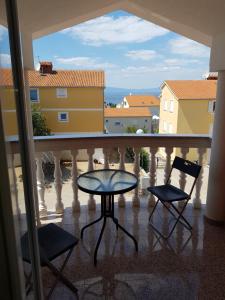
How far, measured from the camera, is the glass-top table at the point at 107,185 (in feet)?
7.52

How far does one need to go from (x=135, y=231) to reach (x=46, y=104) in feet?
55.1

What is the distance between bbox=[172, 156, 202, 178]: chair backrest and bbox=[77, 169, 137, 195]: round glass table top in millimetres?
643

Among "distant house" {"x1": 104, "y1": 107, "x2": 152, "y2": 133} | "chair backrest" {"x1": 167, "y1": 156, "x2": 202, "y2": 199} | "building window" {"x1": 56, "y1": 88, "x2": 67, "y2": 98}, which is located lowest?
"distant house" {"x1": 104, "y1": 107, "x2": 152, "y2": 133}

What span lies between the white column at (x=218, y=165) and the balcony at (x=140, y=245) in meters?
0.19

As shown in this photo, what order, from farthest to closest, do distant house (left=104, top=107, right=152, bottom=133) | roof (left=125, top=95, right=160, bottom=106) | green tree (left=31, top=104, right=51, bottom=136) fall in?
1. roof (left=125, top=95, right=160, bottom=106)
2. distant house (left=104, top=107, right=152, bottom=133)
3. green tree (left=31, top=104, right=51, bottom=136)

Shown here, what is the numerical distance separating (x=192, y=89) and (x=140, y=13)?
17228mm

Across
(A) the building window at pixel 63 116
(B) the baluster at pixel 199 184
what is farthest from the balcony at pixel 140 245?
(A) the building window at pixel 63 116

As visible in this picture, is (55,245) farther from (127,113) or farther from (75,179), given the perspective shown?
(127,113)

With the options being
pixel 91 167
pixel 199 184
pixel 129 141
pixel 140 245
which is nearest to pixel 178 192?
pixel 199 184

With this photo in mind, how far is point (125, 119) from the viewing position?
2806cm

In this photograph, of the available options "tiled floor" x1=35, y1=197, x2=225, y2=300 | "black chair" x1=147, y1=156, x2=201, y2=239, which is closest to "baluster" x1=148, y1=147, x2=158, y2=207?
"black chair" x1=147, y1=156, x2=201, y2=239

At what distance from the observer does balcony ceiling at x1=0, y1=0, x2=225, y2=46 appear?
219cm

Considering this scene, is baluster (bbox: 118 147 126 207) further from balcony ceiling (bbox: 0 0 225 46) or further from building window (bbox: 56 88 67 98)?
building window (bbox: 56 88 67 98)

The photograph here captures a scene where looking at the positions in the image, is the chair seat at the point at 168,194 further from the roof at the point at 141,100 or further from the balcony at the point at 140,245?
the roof at the point at 141,100
